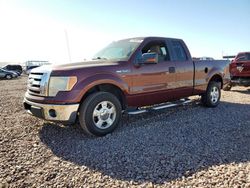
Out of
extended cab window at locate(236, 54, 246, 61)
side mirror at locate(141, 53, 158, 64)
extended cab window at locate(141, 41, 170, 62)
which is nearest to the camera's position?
side mirror at locate(141, 53, 158, 64)

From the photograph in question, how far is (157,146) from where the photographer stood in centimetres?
402

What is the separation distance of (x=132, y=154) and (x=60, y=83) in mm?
1749

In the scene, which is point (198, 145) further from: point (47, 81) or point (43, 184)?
point (47, 81)

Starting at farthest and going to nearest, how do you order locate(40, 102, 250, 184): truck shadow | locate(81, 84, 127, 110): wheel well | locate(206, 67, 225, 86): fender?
locate(206, 67, 225, 86): fender, locate(81, 84, 127, 110): wheel well, locate(40, 102, 250, 184): truck shadow

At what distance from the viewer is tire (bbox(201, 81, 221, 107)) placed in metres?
7.03

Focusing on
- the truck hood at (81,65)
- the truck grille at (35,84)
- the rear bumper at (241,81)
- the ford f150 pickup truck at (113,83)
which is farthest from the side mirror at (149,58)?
the rear bumper at (241,81)

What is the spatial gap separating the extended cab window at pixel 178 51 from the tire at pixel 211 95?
4.77 feet

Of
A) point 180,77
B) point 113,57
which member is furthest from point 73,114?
point 180,77

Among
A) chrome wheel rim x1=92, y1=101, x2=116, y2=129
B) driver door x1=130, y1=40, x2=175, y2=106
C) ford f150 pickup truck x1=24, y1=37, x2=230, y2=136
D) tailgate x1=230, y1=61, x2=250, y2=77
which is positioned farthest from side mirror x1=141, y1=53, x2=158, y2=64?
tailgate x1=230, y1=61, x2=250, y2=77

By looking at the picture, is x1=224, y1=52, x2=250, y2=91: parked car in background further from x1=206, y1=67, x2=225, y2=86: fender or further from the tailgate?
x1=206, y1=67, x2=225, y2=86: fender

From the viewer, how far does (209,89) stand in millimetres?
7051

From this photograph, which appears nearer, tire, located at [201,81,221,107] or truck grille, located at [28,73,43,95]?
truck grille, located at [28,73,43,95]

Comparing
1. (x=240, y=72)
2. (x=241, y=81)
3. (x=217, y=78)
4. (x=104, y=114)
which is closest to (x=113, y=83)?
(x=104, y=114)

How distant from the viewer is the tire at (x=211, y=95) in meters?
7.03
